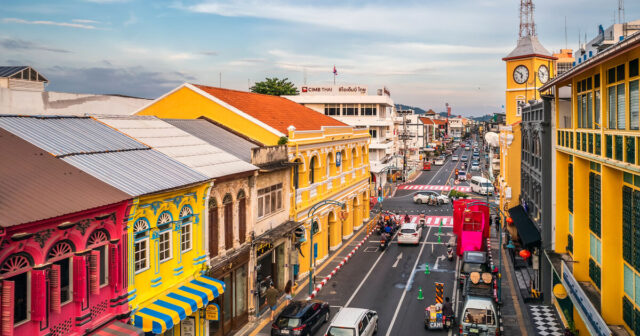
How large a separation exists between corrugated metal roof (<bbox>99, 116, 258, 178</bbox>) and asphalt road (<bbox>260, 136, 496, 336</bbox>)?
793 cm

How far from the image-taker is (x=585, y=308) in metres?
17.2

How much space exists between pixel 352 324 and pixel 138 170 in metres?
10.2

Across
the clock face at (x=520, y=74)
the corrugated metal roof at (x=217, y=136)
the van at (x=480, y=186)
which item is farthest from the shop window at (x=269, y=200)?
the van at (x=480, y=186)

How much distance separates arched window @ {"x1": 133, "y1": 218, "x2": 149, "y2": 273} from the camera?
56.2 feet

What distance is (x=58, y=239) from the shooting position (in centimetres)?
1388

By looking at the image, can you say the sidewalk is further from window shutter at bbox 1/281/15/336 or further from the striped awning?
window shutter at bbox 1/281/15/336

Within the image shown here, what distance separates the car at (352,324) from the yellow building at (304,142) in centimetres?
934

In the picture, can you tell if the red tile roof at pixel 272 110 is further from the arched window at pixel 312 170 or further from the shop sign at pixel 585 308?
the shop sign at pixel 585 308

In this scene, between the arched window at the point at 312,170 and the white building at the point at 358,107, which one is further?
the white building at the point at 358,107

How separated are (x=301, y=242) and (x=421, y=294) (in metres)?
8.02

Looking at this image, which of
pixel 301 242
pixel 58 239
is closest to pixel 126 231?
pixel 58 239

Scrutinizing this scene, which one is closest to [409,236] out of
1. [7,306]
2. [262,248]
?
[262,248]

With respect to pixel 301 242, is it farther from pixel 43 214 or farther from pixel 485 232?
pixel 43 214

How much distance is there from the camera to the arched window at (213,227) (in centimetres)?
2214
